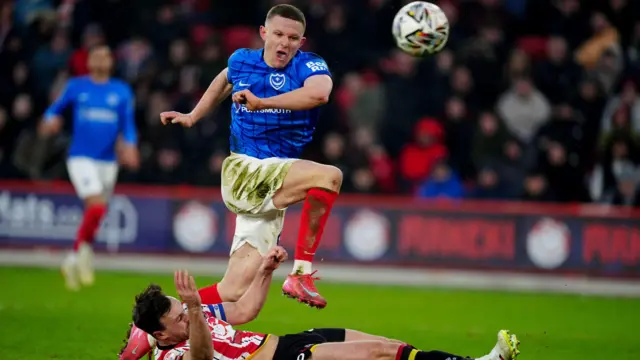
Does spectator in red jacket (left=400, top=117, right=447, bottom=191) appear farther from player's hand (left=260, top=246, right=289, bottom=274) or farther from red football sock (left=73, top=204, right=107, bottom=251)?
player's hand (left=260, top=246, right=289, bottom=274)

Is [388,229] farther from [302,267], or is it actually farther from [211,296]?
[302,267]

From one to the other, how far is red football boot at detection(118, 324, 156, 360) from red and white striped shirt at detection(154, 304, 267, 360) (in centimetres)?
30

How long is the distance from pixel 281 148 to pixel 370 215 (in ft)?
27.1

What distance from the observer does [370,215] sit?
16.6 metres

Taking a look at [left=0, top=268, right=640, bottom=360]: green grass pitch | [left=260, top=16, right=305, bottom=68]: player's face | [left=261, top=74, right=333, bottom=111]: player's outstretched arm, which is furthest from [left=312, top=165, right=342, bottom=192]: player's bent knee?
[left=0, top=268, right=640, bottom=360]: green grass pitch

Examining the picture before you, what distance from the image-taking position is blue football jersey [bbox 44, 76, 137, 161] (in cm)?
1459

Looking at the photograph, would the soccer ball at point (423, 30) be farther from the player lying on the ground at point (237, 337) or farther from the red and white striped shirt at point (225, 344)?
the red and white striped shirt at point (225, 344)

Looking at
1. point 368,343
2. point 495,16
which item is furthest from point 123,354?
point 495,16

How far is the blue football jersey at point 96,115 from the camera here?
47.9ft

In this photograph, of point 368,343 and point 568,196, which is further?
point 568,196

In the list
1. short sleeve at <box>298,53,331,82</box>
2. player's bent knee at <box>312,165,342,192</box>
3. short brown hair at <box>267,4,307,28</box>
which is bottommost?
player's bent knee at <box>312,165,342,192</box>

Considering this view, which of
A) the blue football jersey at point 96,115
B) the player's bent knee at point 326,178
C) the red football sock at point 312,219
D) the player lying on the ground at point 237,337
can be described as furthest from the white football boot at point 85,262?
the player's bent knee at point 326,178

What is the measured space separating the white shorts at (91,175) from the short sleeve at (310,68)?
6702 millimetres

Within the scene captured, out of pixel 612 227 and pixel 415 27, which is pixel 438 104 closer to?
pixel 612 227
